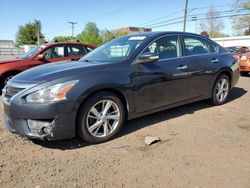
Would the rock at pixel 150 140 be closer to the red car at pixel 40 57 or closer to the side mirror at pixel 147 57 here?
the side mirror at pixel 147 57

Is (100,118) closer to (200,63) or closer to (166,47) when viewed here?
(166,47)

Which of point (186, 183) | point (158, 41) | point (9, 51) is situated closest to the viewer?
point (186, 183)

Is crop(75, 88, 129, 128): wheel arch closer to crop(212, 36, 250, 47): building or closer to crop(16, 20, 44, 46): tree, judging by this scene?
crop(212, 36, 250, 47): building

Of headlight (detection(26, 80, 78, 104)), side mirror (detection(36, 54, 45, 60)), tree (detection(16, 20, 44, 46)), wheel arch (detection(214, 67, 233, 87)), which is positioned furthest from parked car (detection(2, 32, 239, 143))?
tree (detection(16, 20, 44, 46))

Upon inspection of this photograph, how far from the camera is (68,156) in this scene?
321 centimetres

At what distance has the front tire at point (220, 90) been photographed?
5387 millimetres

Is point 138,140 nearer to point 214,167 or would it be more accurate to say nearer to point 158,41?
point 214,167

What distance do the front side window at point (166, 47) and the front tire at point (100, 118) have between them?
1091mm

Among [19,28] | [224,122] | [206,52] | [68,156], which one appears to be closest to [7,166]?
[68,156]

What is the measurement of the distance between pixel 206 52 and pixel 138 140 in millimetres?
2562

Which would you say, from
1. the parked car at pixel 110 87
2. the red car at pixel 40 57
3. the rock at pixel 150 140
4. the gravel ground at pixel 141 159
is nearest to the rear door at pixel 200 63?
the parked car at pixel 110 87

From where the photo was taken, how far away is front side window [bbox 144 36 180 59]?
13.9 ft

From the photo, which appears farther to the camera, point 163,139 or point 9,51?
point 9,51

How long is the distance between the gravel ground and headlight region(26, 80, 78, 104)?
71cm
